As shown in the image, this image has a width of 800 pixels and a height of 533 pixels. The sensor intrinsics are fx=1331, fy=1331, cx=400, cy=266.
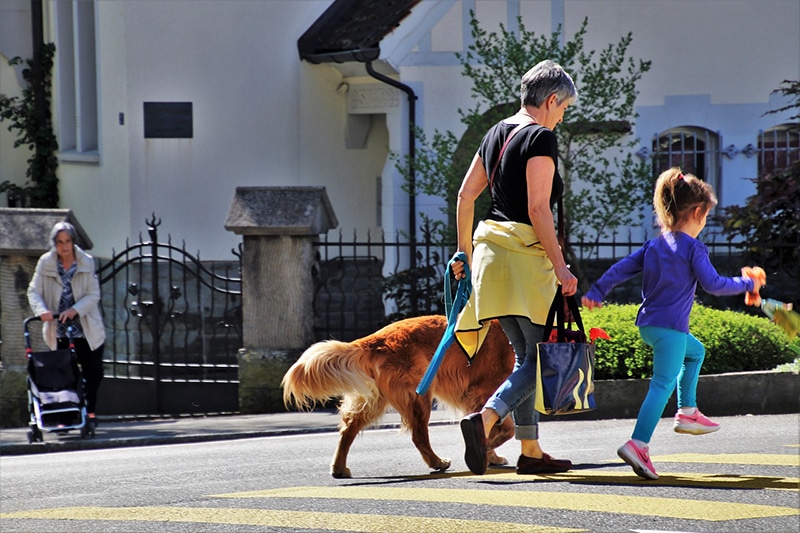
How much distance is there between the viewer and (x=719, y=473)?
739 centimetres

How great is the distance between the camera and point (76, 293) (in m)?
11.7

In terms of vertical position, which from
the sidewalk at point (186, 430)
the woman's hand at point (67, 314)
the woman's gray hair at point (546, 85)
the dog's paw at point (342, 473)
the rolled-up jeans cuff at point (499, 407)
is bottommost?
the sidewalk at point (186, 430)

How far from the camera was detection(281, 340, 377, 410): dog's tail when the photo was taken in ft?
24.9

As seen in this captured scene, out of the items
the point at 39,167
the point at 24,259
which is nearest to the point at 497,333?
the point at 24,259

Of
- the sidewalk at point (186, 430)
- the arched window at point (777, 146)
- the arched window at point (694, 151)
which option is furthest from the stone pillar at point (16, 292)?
the arched window at point (777, 146)

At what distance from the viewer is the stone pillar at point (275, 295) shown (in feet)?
42.1

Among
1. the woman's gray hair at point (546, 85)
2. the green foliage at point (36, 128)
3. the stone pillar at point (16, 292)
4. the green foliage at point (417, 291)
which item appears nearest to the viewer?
the woman's gray hair at point (546, 85)

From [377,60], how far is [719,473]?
1074 centimetres

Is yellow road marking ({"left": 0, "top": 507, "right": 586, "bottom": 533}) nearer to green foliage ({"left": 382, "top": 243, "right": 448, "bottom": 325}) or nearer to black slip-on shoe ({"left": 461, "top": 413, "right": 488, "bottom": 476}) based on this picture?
black slip-on shoe ({"left": 461, "top": 413, "right": 488, "bottom": 476})

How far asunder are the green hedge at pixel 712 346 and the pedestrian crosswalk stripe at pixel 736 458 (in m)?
2.68

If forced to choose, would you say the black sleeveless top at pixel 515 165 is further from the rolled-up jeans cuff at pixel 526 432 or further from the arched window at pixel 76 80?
the arched window at pixel 76 80

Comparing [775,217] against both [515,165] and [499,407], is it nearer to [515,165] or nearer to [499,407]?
[515,165]

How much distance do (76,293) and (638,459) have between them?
6.34 m

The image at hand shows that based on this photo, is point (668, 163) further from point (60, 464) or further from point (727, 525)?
point (727, 525)
